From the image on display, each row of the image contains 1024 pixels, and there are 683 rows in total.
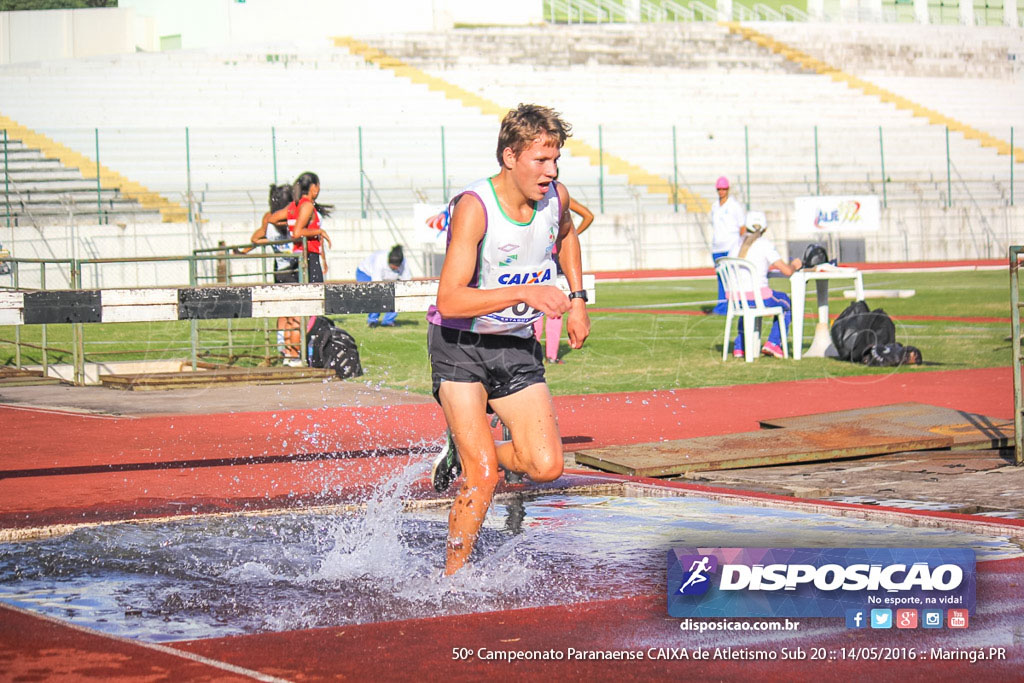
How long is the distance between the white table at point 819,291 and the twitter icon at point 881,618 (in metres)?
10.3

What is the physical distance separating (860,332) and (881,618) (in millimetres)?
10063

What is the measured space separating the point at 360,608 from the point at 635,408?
6261mm

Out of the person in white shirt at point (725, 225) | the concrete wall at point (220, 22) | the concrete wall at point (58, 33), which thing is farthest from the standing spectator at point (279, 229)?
the concrete wall at point (58, 33)

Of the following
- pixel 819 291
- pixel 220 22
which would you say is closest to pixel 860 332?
pixel 819 291

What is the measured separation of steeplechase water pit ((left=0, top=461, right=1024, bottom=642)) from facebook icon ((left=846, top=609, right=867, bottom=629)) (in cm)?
78

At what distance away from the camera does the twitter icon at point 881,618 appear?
402 centimetres

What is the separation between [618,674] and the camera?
12.1ft

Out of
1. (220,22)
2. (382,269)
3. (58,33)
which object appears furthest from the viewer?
(58,33)

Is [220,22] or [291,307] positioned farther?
[220,22]

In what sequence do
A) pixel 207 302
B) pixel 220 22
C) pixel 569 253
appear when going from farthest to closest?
pixel 220 22, pixel 207 302, pixel 569 253

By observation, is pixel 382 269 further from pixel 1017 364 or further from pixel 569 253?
pixel 569 253

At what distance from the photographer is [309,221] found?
44.8 feet

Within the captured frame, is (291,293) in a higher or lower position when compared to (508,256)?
lower

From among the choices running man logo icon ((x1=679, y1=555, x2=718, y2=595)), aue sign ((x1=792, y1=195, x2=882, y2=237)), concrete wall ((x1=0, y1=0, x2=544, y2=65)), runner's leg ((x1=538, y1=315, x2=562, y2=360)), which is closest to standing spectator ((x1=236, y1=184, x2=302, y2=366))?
runner's leg ((x1=538, y1=315, x2=562, y2=360))
